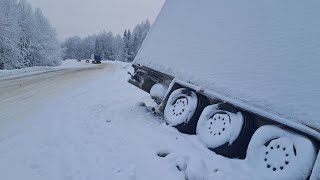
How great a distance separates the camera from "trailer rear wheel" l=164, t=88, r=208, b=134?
21.2 ft

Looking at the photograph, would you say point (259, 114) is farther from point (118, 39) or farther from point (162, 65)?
point (118, 39)

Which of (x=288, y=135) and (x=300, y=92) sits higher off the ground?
(x=300, y=92)

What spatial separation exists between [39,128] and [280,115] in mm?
4327

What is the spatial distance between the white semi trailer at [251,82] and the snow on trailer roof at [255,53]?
14 millimetres

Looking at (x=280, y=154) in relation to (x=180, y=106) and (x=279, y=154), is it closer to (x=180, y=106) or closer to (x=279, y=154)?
(x=279, y=154)

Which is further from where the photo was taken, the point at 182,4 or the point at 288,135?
the point at 182,4

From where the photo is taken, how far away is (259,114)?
4.89m

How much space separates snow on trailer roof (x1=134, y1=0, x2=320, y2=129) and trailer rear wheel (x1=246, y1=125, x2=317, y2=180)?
0.82ft

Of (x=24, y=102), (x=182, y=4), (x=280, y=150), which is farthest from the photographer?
(x=24, y=102)

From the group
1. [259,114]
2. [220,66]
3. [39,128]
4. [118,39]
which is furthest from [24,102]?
[118,39]

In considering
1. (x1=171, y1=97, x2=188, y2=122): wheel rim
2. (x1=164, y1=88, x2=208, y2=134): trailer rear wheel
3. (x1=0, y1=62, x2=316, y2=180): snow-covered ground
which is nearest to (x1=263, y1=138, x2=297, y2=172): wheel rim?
(x1=0, y1=62, x2=316, y2=180): snow-covered ground

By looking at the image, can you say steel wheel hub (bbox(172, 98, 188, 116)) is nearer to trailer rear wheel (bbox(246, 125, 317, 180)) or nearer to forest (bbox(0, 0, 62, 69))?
trailer rear wheel (bbox(246, 125, 317, 180))

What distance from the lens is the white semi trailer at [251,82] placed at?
4367 mm

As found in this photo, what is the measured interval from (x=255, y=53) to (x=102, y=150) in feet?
9.02
